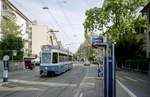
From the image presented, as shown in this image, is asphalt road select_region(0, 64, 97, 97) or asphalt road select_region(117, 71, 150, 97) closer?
asphalt road select_region(0, 64, 97, 97)

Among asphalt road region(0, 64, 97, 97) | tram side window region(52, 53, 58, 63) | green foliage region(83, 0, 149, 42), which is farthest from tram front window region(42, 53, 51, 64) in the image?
green foliage region(83, 0, 149, 42)

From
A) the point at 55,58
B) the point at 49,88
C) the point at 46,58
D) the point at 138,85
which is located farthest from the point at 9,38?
the point at 138,85

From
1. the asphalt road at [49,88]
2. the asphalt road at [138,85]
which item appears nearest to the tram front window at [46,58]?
the asphalt road at [49,88]

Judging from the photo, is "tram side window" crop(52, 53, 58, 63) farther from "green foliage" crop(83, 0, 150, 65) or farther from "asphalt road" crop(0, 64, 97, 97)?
"green foliage" crop(83, 0, 150, 65)

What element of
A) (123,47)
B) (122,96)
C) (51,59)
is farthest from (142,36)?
(122,96)

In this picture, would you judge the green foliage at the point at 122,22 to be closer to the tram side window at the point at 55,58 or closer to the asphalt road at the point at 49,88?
the tram side window at the point at 55,58

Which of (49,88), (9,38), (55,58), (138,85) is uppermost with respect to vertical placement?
(9,38)

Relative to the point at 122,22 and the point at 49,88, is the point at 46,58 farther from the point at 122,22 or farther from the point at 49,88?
the point at 122,22

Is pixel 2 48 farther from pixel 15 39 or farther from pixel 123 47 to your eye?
pixel 123 47

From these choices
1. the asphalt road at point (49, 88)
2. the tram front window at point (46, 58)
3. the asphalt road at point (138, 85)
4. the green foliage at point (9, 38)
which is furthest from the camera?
the green foliage at point (9, 38)

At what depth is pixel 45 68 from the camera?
70.4ft

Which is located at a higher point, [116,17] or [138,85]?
[116,17]

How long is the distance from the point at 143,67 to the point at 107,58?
23.7 meters

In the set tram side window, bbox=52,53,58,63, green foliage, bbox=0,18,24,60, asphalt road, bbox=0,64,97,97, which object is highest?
green foliage, bbox=0,18,24,60
